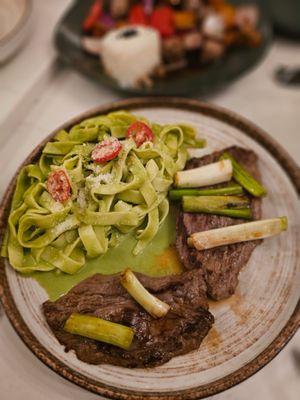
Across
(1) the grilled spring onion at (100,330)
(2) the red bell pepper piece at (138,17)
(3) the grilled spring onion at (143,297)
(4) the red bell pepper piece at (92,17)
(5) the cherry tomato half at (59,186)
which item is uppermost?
(2) the red bell pepper piece at (138,17)

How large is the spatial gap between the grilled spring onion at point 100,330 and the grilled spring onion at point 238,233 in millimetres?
613

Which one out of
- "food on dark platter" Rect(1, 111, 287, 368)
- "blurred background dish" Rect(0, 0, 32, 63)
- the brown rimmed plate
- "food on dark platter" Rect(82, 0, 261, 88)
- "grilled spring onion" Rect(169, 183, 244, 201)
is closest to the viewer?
the brown rimmed plate

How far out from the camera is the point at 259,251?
2.59 meters

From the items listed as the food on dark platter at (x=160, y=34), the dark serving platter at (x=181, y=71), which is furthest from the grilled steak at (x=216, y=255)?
the food on dark platter at (x=160, y=34)

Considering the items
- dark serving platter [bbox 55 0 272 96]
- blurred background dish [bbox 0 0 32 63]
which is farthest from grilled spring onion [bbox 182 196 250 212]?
blurred background dish [bbox 0 0 32 63]

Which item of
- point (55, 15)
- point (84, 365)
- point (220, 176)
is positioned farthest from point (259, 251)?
point (55, 15)

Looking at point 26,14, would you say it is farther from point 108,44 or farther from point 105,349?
point 105,349

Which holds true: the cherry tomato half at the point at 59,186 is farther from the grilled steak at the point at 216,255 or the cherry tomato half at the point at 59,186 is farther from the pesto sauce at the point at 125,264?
the grilled steak at the point at 216,255

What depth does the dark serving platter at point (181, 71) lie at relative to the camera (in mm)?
3611

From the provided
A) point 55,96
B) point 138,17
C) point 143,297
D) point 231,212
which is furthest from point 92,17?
point 143,297

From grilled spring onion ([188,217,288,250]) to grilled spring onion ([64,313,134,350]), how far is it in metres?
0.61

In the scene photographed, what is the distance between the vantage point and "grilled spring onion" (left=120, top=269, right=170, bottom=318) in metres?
2.22

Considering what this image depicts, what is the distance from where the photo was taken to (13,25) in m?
3.71

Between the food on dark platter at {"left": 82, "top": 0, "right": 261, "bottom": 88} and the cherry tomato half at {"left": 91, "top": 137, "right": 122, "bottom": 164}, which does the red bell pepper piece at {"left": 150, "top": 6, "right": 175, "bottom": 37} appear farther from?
the cherry tomato half at {"left": 91, "top": 137, "right": 122, "bottom": 164}
